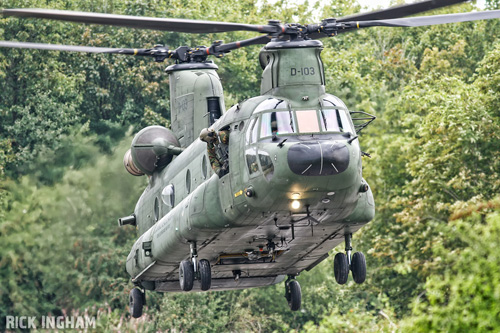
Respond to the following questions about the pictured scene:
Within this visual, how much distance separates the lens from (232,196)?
23453mm

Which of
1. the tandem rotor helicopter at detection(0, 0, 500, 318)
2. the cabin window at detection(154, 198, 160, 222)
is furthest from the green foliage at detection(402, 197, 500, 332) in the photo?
the cabin window at detection(154, 198, 160, 222)

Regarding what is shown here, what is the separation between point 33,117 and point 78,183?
34.3 ft

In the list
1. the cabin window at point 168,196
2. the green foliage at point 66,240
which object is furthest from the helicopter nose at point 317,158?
the green foliage at point 66,240

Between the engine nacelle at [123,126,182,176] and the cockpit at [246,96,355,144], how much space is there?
641 centimetres

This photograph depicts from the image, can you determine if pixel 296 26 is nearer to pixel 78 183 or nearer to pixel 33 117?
pixel 78 183

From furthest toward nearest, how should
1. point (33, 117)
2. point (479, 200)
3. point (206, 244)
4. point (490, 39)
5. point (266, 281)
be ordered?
point (490, 39), point (33, 117), point (479, 200), point (266, 281), point (206, 244)

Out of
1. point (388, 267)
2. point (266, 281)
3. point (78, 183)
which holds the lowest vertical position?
point (266, 281)

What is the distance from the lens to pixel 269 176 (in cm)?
2222

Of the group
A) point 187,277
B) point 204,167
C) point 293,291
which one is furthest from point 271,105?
point 293,291

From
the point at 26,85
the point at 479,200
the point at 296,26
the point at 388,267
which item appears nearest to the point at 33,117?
the point at 26,85

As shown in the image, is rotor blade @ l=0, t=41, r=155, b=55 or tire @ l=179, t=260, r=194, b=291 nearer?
tire @ l=179, t=260, r=194, b=291

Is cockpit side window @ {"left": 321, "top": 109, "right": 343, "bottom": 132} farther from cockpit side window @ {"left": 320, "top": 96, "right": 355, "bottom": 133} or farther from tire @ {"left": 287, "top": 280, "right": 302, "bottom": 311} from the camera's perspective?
tire @ {"left": 287, "top": 280, "right": 302, "bottom": 311}

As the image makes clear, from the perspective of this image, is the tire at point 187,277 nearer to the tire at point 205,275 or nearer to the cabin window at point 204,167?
the tire at point 205,275

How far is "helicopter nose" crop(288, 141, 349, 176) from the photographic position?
21812 mm
